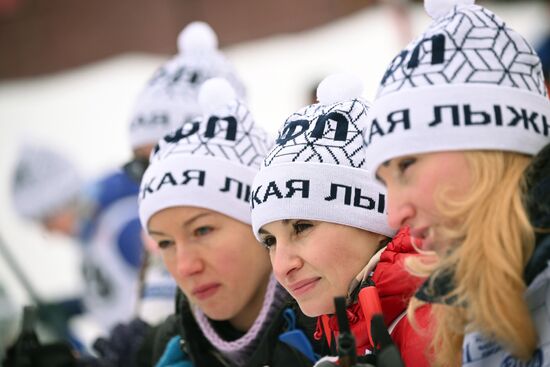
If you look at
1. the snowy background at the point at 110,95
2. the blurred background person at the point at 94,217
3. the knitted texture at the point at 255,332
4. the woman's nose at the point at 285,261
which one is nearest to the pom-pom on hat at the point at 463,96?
the woman's nose at the point at 285,261

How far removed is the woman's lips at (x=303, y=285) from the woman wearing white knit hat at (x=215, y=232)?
36cm

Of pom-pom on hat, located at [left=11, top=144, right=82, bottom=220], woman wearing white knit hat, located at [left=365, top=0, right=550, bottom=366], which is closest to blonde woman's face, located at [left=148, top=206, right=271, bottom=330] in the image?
woman wearing white knit hat, located at [left=365, top=0, right=550, bottom=366]

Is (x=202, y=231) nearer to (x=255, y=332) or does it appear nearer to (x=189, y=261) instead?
(x=189, y=261)

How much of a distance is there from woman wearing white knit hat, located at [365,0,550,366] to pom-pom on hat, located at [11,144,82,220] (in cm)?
446

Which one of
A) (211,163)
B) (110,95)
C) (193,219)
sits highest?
(110,95)

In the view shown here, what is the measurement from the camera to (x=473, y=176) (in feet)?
6.28

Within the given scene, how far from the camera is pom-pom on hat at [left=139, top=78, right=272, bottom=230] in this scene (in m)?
2.92

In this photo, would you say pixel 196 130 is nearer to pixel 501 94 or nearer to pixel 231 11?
pixel 501 94

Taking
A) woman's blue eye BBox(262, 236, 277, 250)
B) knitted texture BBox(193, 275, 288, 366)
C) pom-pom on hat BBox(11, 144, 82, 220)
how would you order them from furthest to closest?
pom-pom on hat BBox(11, 144, 82, 220)
knitted texture BBox(193, 275, 288, 366)
woman's blue eye BBox(262, 236, 277, 250)

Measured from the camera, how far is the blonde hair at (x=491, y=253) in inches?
71.9

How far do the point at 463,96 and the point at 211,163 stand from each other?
117 centimetres

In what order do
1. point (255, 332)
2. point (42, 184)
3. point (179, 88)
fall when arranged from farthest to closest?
point (42, 184) < point (179, 88) < point (255, 332)

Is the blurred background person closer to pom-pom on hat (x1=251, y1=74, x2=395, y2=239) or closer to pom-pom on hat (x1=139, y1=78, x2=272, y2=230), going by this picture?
pom-pom on hat (x1=139, y1=78, x2=272, y2=230)

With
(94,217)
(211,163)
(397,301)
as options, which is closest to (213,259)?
(211,163)
